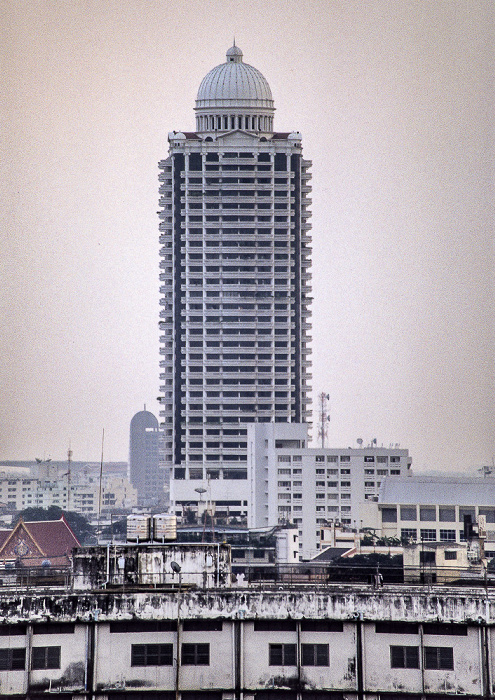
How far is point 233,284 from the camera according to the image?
119 meters

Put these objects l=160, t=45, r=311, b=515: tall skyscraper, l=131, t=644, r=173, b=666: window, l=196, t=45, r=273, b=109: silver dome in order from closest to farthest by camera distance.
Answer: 1. l=131, t=644, r=173, b=666: window
2. l=160, t=45, r=311, b=515: tall skyscraper
3. l=196, t=45, r=273, b=109: silver dome

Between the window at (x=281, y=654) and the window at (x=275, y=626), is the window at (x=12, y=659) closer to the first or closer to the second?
the window at (x=275, y=626)

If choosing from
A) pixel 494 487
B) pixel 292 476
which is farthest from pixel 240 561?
pixel 292 476

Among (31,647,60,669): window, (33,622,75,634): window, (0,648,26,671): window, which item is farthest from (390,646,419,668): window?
(0,648,26,671): window

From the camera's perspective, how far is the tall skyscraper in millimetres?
117562

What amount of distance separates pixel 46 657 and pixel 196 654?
298 cm

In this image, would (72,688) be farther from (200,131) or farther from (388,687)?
(200,131)

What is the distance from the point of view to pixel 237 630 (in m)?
31.2

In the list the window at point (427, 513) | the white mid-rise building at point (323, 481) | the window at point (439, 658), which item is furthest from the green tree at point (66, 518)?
the window at point (439, 658)

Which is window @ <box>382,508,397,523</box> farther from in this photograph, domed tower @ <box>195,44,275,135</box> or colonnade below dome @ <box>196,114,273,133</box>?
colonnade below dome @ <box>196,114,273,133</box>

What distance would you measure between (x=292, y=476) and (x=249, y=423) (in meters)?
10.8

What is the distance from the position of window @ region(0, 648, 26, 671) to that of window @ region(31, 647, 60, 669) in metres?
0.22

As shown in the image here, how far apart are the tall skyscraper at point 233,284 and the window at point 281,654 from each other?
85.6 metres

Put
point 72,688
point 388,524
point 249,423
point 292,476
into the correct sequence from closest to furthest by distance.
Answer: point 72,688 < point 388,524 < point 292,476 < point 249,423
